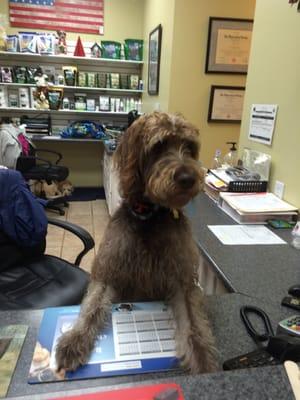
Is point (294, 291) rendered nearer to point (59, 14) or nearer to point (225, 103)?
point (225, 103)

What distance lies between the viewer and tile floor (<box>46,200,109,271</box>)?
3158 millimetres

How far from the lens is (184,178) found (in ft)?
3.30

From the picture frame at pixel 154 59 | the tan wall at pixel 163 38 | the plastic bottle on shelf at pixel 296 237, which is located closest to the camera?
the plastic bottle on shelf at pixel 296 237

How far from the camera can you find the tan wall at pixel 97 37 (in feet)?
14.8

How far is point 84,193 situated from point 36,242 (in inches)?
129

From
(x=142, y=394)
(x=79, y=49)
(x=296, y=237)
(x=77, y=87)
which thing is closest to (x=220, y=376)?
(x=142, y=394)

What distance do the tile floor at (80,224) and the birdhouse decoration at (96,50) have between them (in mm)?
2033

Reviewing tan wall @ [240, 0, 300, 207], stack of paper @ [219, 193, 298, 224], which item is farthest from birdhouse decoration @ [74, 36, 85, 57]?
stack of paper @ [219, 193, 298, 224]

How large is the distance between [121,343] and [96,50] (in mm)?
4374

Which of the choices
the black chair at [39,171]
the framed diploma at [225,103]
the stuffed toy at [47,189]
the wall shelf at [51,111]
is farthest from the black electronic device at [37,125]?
the framed diploma at [225,103]

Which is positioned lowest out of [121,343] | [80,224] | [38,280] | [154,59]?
[80,224]

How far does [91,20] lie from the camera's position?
448cm

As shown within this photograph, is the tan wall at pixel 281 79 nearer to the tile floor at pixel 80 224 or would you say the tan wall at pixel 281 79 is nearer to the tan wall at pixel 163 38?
the tan wall at pixel 163 38

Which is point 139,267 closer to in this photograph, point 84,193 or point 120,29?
point 84,193
